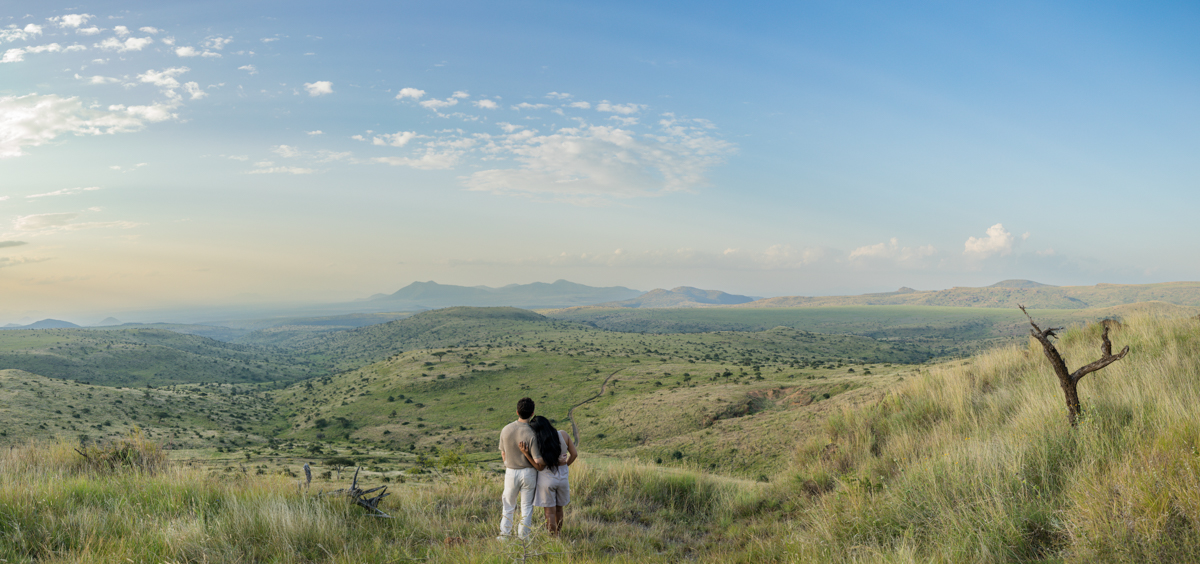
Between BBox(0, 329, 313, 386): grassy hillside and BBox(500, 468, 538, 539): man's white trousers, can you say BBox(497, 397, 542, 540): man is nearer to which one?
BBox(500, 468, 538, 539): man's white trousers

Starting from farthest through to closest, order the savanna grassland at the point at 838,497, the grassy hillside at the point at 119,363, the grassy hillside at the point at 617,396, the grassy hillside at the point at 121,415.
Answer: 1. the grassy hillside at the point at 119,363
2. the grassy hillside at the point at 121,415
3. the grassy hillside at the point at 617,396
4. the savanna grassland at the point at 838,497

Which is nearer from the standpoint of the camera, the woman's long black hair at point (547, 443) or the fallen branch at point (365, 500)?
the woman's long black hair at point (547, 443)

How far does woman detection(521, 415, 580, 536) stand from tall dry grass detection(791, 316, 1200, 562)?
10.2 feet

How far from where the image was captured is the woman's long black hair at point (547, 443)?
6.99 meters

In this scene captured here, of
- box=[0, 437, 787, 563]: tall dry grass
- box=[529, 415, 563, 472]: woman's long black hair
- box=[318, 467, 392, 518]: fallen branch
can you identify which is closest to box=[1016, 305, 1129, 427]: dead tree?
box=[0, 437, 787, 563]: tall dry grass

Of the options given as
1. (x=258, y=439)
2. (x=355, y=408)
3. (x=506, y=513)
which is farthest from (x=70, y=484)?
(x=355, y=408)

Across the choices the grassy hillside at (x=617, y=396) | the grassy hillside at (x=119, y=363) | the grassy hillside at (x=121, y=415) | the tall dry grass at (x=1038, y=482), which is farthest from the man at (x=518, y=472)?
the grassy hillside at (x=119, y=363)

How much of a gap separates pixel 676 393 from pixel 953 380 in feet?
100

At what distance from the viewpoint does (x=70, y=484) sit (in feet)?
25.9

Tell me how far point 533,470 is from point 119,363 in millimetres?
136962

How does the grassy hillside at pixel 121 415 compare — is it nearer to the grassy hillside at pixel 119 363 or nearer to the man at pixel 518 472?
the grassy hillside at pixel 119 363

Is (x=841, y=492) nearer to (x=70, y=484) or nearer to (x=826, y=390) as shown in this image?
(x=70, y=484)

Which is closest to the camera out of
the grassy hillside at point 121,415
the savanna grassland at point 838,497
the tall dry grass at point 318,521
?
the savanna grassland at point 838,497

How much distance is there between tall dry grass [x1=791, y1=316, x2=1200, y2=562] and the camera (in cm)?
428
